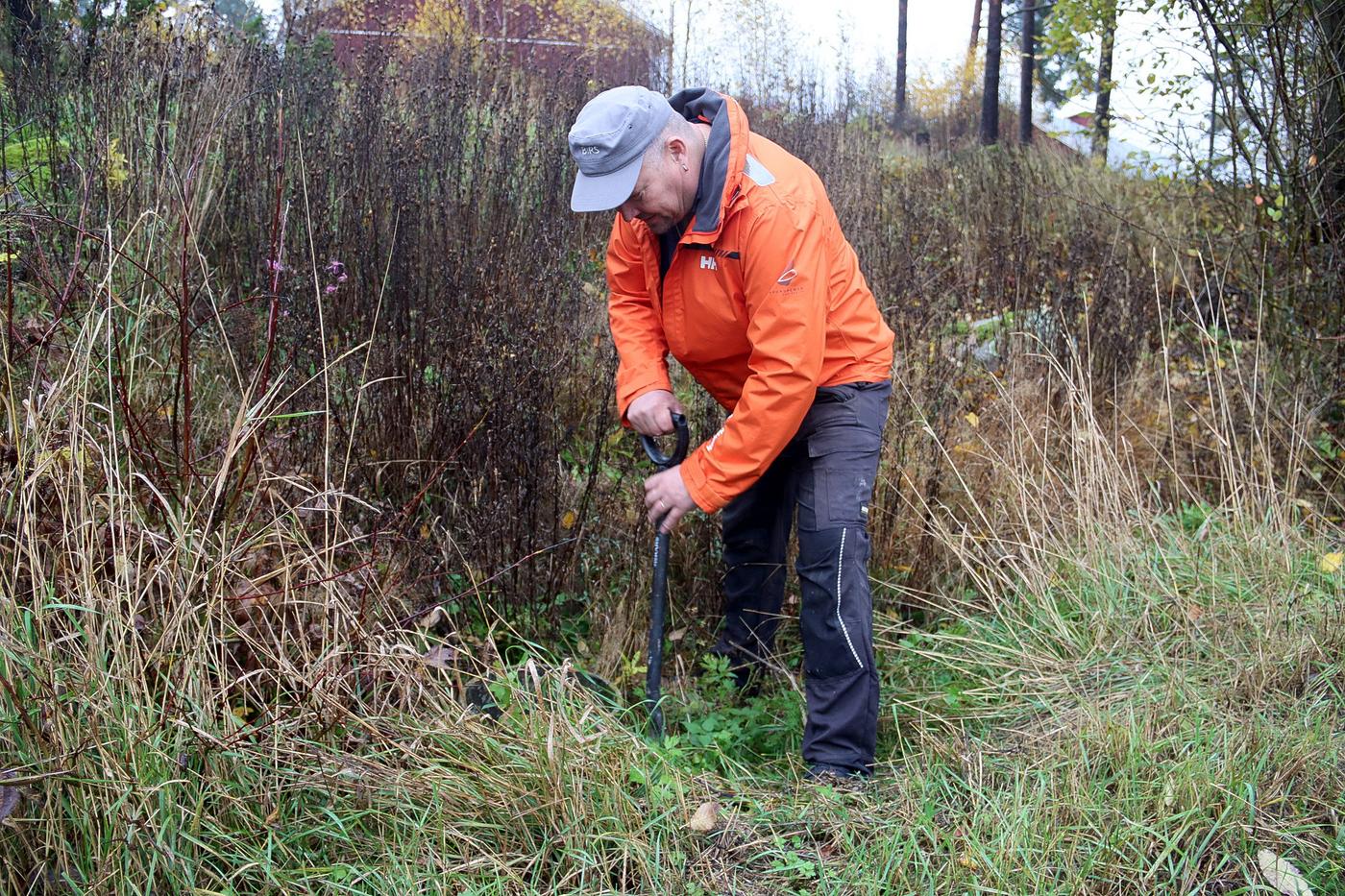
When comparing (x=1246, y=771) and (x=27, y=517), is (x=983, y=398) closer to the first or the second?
(x=1246, y=771)

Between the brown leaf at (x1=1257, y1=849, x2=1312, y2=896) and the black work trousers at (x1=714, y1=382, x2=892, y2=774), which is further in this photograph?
the black work trousers at (x1=714, y1=382, x2=892, y2=774)

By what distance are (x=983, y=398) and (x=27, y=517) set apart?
13.6 feet

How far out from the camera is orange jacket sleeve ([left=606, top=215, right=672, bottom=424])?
3.41m

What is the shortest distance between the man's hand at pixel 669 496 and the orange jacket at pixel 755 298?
4cm

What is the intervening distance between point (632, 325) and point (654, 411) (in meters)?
0.34

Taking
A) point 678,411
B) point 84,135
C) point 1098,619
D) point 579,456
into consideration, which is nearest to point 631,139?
point 678,411

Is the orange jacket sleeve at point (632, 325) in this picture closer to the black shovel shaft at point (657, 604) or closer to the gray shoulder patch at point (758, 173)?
the black shovel shaft at point (657, 604)

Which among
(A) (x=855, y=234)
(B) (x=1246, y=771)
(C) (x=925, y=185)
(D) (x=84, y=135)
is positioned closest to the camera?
(B) (x=1246, y=771)

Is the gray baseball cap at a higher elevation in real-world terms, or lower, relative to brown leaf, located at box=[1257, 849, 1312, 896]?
higher

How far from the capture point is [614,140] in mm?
2854

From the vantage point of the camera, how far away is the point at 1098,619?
3719mm

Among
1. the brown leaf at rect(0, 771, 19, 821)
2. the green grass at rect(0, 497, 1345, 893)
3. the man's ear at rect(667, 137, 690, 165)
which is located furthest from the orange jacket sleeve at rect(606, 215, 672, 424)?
the brown leaf at rect(0, 771, 19, 821)

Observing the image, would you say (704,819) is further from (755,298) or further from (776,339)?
(755,298)

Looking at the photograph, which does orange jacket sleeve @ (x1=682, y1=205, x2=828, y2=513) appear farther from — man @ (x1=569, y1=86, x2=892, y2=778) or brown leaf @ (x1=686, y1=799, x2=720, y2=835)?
brown leaf @ (x1=686, y1=799, x2=720, y2=835)
